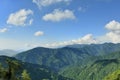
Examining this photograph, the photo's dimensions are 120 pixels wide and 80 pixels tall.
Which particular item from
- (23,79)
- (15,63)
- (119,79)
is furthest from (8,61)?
(119,79)

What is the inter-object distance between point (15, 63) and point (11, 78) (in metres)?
2.35

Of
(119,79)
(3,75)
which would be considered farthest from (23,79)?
(119,79)

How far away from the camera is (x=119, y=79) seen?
168375 millimetres

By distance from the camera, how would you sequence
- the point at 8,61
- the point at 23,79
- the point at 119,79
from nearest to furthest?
the point at 8,61 < the point at 23,79 < the point at 119,79

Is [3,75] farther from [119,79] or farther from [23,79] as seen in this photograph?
[119,79]

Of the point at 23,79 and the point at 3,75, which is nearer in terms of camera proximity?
the point at 3,75

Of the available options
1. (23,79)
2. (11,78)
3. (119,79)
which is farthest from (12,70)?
(119,79)

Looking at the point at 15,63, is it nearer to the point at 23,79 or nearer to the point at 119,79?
the point at 23,79

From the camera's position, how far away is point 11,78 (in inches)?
1412

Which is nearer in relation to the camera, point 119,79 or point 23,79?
point 23,79

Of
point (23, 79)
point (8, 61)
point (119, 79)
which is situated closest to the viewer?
point (8, 61)

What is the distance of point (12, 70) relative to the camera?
35.7m

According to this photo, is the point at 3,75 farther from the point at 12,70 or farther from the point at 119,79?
the point at 119,79

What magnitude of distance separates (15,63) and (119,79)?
14172 cm
